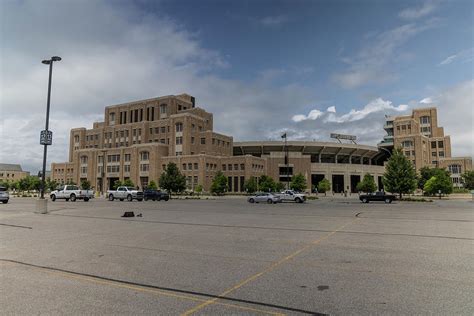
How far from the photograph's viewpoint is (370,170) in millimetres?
109750

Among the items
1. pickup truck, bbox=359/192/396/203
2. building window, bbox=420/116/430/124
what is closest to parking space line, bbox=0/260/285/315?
pickup truck, bbox=359/192/396/203

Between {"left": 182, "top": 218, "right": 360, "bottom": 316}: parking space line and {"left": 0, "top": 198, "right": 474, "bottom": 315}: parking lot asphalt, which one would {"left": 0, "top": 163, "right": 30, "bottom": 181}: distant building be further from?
{"left": 182, "top": 218, "right": 360, "bottom": 316}: parking space line

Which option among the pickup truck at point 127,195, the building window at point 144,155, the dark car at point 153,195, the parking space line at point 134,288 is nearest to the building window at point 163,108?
the building window at point 144,155

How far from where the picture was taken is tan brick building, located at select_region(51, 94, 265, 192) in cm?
8950

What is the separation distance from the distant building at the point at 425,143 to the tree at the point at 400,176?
6729 cm

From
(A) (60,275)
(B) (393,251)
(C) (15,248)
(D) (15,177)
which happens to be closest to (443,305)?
(B) (393,251)

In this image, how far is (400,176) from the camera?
1935 inches

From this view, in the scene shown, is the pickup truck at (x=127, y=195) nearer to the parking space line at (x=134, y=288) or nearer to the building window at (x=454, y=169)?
the parking space line at (x=134, y=288)

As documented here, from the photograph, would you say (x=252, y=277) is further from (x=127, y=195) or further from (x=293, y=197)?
(x=127, y=195)

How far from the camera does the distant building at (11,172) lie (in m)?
177

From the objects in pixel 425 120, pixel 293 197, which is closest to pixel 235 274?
pixel 293 197

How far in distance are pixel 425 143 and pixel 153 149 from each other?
92476 mm

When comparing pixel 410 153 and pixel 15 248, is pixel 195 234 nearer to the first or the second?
pixel 15 248

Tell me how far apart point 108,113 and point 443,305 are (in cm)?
11653
